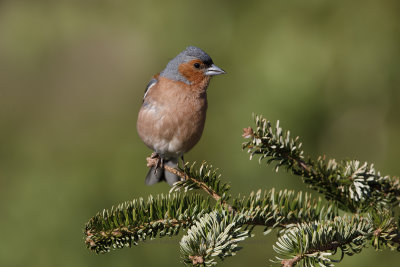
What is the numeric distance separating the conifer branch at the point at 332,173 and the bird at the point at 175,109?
120 centimetres

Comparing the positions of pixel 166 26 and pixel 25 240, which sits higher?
pixel 166 26

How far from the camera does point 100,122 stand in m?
5.88

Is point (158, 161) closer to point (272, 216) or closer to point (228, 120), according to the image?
point (228, 120)

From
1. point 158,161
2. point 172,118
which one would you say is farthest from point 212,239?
point 158,161

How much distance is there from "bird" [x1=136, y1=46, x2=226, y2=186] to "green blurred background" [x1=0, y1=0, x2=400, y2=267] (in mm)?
718

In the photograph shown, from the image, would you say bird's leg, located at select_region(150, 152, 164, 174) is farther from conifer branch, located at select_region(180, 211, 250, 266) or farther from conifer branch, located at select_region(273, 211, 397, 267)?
conifer branch, located at select_region(273, 211, 397, 267)

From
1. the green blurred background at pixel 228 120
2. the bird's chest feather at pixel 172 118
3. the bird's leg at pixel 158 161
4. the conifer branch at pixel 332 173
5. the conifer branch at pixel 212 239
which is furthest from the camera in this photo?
the green blurred background at pixel 228 120

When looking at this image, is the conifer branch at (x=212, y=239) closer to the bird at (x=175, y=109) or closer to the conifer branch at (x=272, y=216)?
the conifer branch at (x=272, y=216)

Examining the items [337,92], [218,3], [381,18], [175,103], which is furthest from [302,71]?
[218,3]

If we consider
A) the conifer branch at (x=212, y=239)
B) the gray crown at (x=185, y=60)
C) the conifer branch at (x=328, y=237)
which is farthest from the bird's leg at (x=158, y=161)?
the conifer branch at (x=328, y=237)

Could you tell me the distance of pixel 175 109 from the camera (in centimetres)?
385

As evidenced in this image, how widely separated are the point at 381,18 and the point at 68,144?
358 centimetres

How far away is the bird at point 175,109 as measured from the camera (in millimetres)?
3844

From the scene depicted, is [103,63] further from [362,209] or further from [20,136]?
[362,209]
